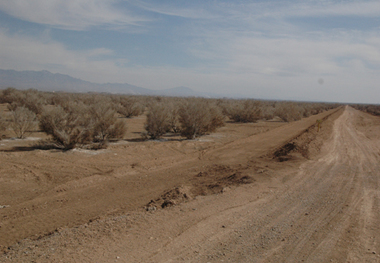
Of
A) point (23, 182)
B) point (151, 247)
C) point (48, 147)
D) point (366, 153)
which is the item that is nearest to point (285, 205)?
point (151, 247)

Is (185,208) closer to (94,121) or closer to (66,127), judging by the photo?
(66,127)

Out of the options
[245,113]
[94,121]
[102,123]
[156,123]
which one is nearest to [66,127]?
[94,121]

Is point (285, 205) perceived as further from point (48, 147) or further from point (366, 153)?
point (48, 147)

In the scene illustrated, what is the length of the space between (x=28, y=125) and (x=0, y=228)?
1352 cm

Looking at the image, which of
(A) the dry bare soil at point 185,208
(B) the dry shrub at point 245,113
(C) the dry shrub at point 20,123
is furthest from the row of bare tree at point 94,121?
(B) the dry shrub at point 245,113

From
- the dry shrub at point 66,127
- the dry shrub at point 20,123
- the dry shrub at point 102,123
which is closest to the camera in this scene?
the dry shrub at point 66,127

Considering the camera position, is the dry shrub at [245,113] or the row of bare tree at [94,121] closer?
the row of bare tree at [94,121]

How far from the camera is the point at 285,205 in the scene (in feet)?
25.3

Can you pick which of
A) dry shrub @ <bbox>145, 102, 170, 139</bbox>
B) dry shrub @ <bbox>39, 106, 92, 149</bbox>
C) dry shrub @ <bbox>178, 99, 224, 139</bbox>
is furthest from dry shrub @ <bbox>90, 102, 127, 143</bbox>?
dry shrub @ <bbox>178, 99, 224, 139</bbox>

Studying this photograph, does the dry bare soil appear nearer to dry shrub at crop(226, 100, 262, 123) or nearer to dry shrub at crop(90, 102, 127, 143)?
dry shrub at crop(90, 102, 127, 143)

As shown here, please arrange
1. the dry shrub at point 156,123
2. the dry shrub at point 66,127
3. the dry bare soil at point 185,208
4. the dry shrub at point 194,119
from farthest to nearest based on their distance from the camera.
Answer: the dry shrub at point 194,119
the dry shrub at point 156,123
the dry shrub at point 66,127
the dry bare soil at point 185,208

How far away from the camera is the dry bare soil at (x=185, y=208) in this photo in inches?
207

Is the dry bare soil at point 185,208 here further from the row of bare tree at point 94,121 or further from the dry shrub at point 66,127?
the row of bare tree at point 94,121

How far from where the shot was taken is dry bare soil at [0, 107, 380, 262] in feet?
17.3
